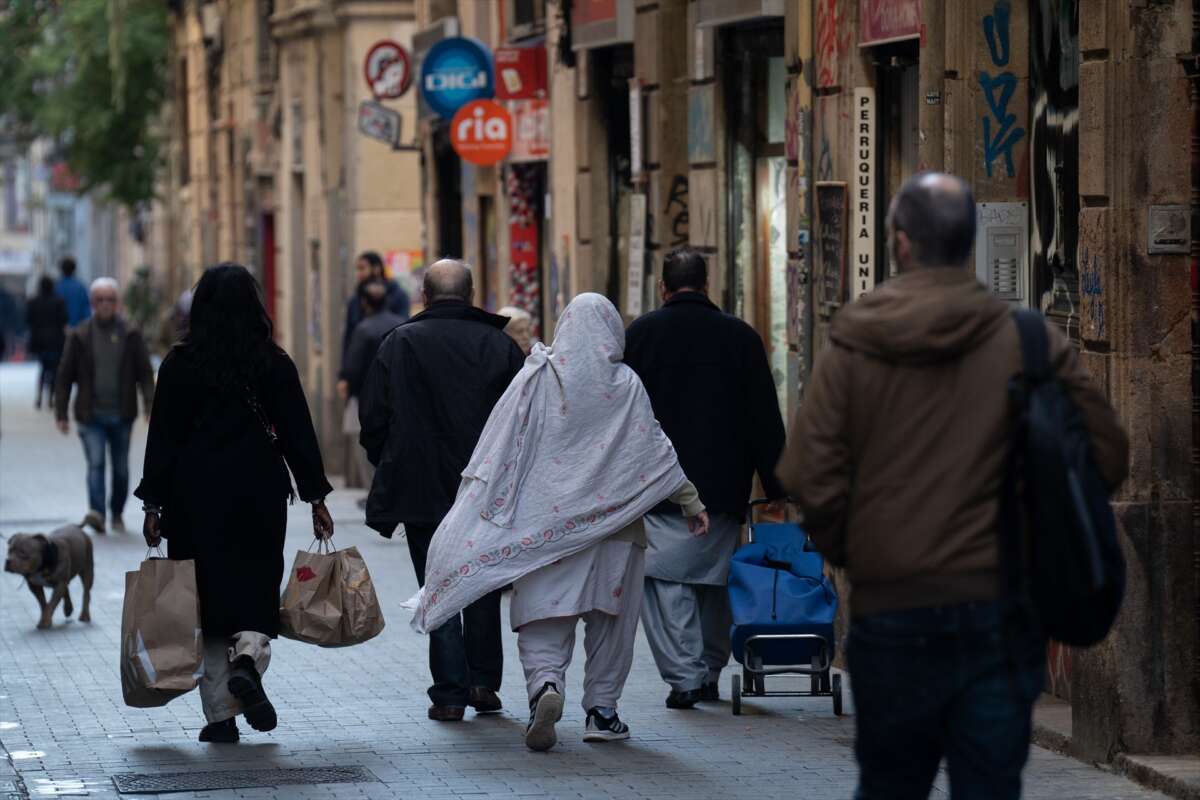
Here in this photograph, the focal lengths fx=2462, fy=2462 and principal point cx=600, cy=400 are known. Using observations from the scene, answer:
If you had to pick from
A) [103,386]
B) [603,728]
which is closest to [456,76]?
[103,386]

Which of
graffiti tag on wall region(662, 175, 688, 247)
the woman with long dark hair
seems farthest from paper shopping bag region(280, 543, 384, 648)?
graffiti tag on wall region(662, 175, 688, 247)

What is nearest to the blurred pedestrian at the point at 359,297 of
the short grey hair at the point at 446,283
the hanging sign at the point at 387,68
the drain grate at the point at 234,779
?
the hanging sign at the point at 387,68

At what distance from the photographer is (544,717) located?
28.2ft

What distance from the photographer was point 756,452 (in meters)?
9.84

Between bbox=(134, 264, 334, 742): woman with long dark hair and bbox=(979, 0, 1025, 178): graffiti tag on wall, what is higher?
bbox=(979, 0, 1025, 178): graffiti tag on wall

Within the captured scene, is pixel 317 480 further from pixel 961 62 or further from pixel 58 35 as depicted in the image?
pixel 58 35

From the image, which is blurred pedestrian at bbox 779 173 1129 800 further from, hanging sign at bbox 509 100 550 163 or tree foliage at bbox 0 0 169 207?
tree foliage at bbox 0 0 169 207

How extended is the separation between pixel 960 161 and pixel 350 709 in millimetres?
3336

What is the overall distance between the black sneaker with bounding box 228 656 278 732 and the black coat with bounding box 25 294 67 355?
25982 millimetres

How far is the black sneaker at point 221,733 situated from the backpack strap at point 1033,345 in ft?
15.2

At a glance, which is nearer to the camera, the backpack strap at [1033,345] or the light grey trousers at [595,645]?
the backpack strap at [1033,345]

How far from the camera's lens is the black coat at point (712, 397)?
9.77m

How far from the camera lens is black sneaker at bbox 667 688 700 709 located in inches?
382

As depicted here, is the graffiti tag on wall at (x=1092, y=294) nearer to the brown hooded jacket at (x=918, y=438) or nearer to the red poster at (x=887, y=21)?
the red poster at (x=887, y=21)
